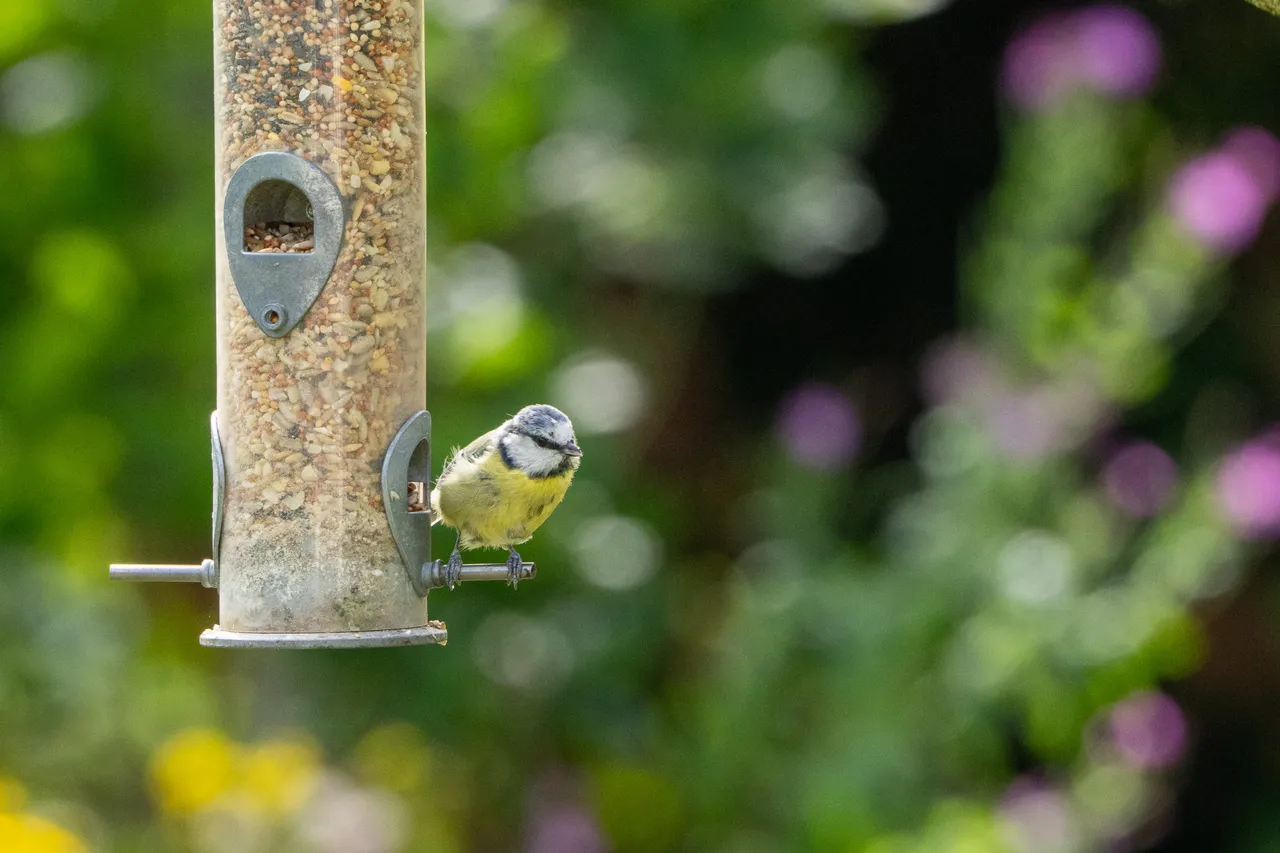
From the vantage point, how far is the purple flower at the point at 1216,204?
5301 mm

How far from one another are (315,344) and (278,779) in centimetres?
285

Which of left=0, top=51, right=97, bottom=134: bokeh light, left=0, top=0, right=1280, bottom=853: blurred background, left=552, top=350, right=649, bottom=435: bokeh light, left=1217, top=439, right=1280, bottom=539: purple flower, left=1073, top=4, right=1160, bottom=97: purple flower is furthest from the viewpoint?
left=552, top=350, right=649, bottom=435: bokeh light

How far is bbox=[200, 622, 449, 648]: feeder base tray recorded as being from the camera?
326 cm

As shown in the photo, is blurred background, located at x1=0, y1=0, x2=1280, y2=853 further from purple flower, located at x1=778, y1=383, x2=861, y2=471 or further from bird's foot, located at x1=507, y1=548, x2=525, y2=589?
bird's foot, located at x1=507, y1=548, x2=525, y2=589

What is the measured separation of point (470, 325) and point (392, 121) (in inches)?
105

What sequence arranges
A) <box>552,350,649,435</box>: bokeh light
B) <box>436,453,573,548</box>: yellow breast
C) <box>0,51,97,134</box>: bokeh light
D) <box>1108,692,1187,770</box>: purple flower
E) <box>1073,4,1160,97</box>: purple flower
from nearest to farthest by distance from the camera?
<box>436,453,573,548</box>: yellow breast → <box>1108,692,1187,770</box>: purple flower → <box>1073,4,1160,97</box>: purple flower → <box>0,51,97,134</box>: bokeh light → <box>552,350,649,435</box>: bokeh light

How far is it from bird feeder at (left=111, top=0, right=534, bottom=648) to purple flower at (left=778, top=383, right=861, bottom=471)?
2961mm

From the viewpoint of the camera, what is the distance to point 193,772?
232 inches

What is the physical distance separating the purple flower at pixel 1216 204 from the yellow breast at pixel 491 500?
2575 mm

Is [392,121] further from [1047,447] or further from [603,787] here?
[603,787]

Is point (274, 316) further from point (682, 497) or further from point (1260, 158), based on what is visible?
point (682, 497)

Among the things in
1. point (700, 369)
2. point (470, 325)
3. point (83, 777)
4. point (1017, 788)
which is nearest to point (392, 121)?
point (470, 325)

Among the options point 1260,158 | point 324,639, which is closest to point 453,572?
point 324,639

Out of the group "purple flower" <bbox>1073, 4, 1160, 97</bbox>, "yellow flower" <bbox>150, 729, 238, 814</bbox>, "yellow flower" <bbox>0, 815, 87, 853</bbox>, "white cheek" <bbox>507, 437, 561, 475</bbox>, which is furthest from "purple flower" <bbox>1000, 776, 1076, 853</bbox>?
"yellow flower" <bbox>0, 815, 87, 853</bbox>
